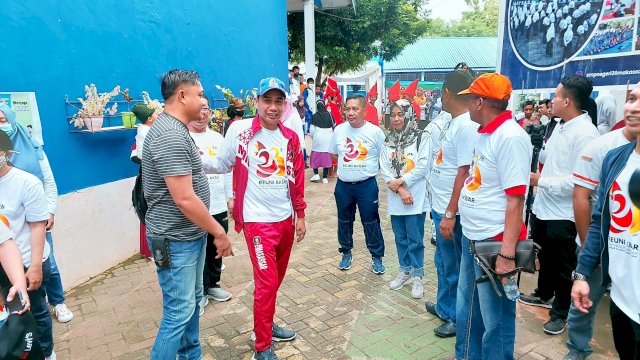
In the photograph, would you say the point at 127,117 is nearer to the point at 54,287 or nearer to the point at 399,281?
the point at 54,287

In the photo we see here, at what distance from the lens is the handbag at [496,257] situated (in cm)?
229

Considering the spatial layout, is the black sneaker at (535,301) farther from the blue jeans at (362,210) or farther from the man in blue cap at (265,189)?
the man in blue cap at (265,189)

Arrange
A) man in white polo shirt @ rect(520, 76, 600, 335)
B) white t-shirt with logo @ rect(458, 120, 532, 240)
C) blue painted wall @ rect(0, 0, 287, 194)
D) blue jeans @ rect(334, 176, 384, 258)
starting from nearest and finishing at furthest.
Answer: white t-shirt with logo @ rect(458, 120, 532, 240), man in white polo shirt @ rect(520, 76, 600, 335), blue painted wall @ rect(0, 0, 287, 194), blue jeans @ rect(334, 176, 384, 258)

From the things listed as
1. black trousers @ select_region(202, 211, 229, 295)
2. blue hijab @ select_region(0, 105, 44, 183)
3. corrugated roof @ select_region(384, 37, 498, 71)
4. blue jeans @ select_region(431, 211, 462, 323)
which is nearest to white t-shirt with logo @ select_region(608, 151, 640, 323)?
blue jeans @ select_region(431, 211, 462, 323)

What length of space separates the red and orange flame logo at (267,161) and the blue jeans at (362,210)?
1.43 m

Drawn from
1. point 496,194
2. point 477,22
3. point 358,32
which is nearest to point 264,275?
point 496,194

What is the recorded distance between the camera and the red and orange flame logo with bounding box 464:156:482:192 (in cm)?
242

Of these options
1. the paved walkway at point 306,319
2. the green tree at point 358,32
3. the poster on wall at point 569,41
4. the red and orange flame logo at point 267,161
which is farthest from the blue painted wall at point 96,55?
the green tree at point 358,32

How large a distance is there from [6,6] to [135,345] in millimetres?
3180

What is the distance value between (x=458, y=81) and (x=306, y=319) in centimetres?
231

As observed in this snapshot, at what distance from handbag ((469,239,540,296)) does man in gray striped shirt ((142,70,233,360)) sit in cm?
147

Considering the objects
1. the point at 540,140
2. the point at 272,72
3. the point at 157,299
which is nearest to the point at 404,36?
the point at 272,72

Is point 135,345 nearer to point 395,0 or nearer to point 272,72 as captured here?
point 272,72

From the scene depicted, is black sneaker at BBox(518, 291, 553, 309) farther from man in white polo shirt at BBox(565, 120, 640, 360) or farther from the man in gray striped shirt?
the man in gray striped shirt
